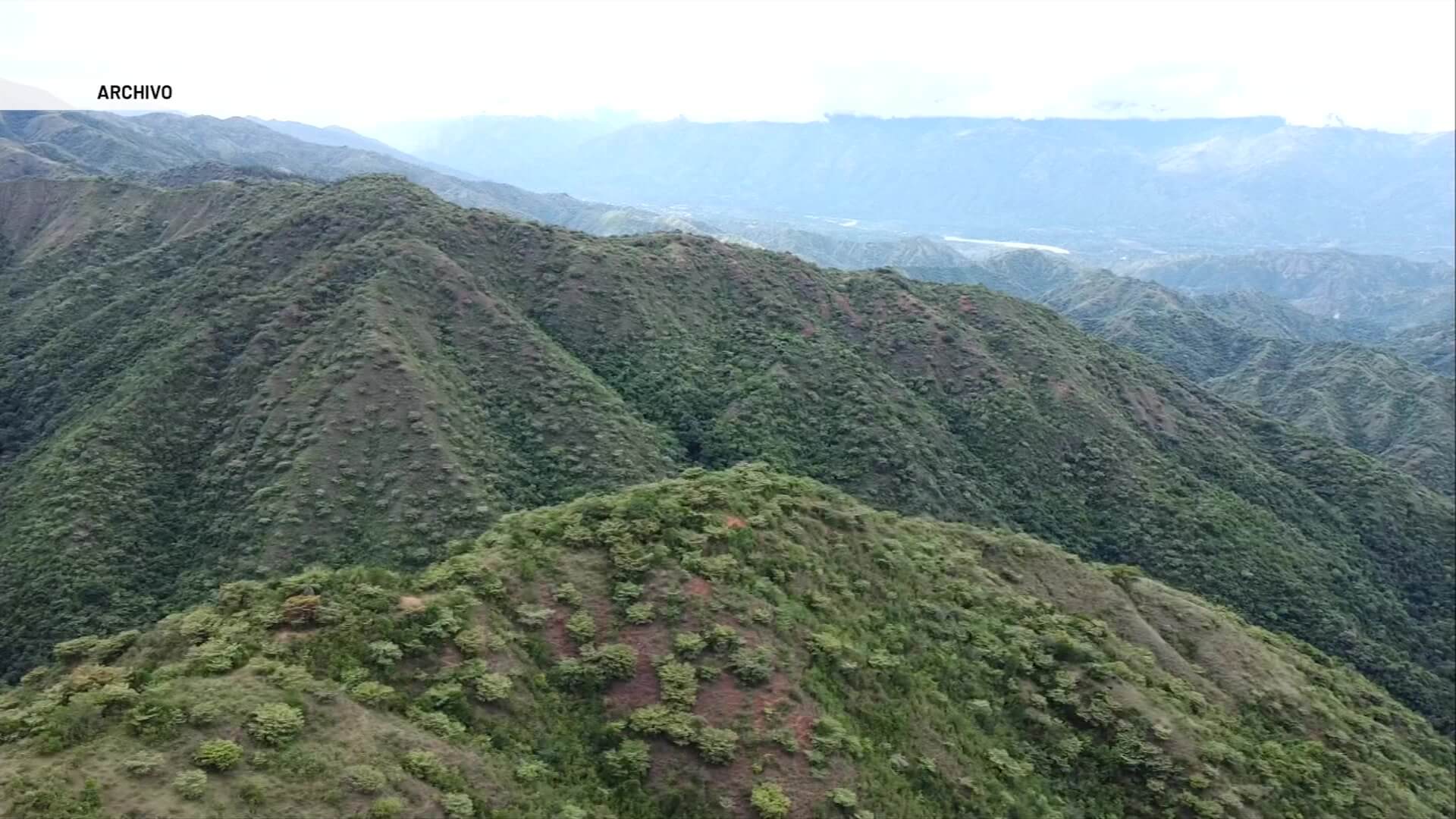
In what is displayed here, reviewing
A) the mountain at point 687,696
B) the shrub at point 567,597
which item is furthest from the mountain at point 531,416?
the shrub at point 567,597

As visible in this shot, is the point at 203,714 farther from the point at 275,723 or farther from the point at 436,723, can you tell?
the point at 436,723

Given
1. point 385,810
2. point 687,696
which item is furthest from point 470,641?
point 687,696

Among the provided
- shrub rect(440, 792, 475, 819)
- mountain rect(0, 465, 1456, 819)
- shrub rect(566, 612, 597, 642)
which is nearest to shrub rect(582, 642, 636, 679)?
mountain rect(0, 465, 1456, 819)

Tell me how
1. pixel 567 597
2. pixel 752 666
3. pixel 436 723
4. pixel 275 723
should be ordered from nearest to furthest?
pixel 275 723 → pixel 436 723 → pixel 752 666 → pixel 567 597

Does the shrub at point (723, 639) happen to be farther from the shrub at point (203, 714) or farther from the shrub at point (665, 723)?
the shrub at point (203, 714)

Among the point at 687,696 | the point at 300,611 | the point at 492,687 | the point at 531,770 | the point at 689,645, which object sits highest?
the point at 300,611

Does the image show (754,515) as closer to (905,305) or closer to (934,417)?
(934,417)
